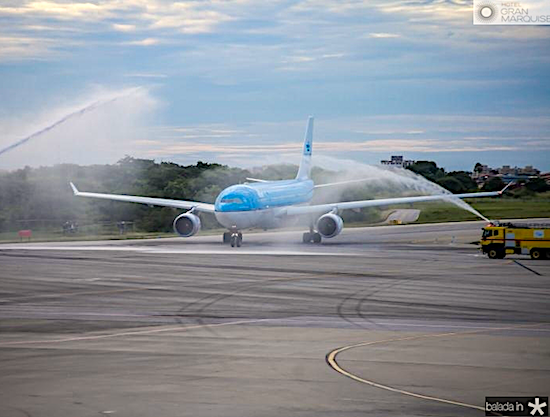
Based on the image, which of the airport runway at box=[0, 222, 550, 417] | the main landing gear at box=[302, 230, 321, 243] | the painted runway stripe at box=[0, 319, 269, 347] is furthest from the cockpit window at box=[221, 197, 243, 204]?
the painted runway stripe at box=[0, 319, 269, 347]

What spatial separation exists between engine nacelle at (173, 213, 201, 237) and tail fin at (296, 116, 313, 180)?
670 inches

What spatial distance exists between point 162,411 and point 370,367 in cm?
652

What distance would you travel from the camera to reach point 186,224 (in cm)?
7994

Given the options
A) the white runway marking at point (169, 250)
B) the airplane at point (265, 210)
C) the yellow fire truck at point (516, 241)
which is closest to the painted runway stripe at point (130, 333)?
the white runway marking at point (169, 250)

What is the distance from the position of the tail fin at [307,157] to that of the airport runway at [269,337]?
122ft

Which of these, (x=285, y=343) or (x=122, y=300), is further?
(x=122, y=300)

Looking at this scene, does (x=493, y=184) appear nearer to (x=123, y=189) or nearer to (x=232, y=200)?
(x=123, y=189)

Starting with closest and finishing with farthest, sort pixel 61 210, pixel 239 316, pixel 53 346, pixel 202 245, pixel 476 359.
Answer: pixel 476 359
pixel 53 346
pixel 239 316
pixel 202 245
pixel 61 210

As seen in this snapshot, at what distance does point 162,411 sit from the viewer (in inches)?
736

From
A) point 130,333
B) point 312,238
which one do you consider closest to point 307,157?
point 312,238

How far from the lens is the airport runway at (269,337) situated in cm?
1995

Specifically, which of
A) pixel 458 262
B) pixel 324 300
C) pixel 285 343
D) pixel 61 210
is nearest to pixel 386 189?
pixel 61 210

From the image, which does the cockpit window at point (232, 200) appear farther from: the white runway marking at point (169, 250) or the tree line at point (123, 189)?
the tree line at point (123, 189)

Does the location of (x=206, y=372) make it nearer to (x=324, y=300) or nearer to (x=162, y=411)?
(x=162, y=411)
